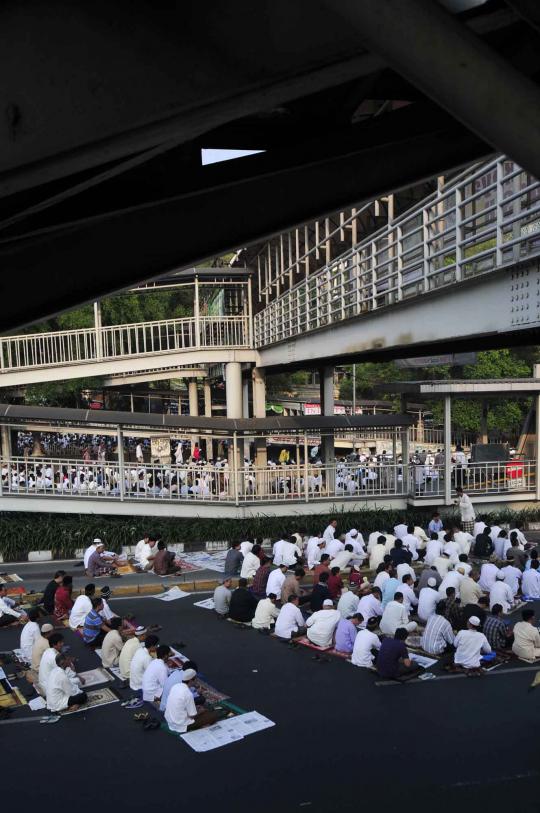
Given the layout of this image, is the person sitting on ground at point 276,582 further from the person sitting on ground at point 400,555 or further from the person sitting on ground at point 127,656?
the person sitting on ground at point 127,656

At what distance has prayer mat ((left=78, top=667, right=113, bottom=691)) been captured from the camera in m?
8.16

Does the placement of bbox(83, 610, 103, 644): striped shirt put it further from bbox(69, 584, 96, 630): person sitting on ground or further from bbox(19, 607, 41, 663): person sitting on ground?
bbox(19, 607, 41, 663): person sitting on ground

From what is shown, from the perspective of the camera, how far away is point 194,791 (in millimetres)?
5773

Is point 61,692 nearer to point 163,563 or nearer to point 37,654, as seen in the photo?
point 37,654

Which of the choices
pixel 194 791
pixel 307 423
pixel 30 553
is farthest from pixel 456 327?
pixel 30 553

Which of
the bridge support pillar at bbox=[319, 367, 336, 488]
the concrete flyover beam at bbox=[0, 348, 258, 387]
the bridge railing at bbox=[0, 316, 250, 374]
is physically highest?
the bridge railing at bbox=[0, 316, 250, 374]

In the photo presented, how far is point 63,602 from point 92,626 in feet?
4.70

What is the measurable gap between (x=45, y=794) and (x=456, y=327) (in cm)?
670

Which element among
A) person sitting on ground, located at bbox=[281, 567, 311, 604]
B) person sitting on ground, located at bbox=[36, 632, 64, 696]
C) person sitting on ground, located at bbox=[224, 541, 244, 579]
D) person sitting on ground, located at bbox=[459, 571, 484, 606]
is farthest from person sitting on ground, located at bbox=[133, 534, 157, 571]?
person sitting on ground, located at bbox=[459, 571, 484, 606]

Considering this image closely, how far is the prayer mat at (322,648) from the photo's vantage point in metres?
8.90

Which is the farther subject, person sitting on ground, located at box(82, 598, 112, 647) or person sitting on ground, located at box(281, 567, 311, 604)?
person sitting on ground, located at box(281, 567, 311, 604)

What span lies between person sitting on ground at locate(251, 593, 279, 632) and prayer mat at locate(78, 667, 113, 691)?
244cm

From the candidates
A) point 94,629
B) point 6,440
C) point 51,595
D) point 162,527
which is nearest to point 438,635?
point 94,629

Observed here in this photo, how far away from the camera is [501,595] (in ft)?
34.0
